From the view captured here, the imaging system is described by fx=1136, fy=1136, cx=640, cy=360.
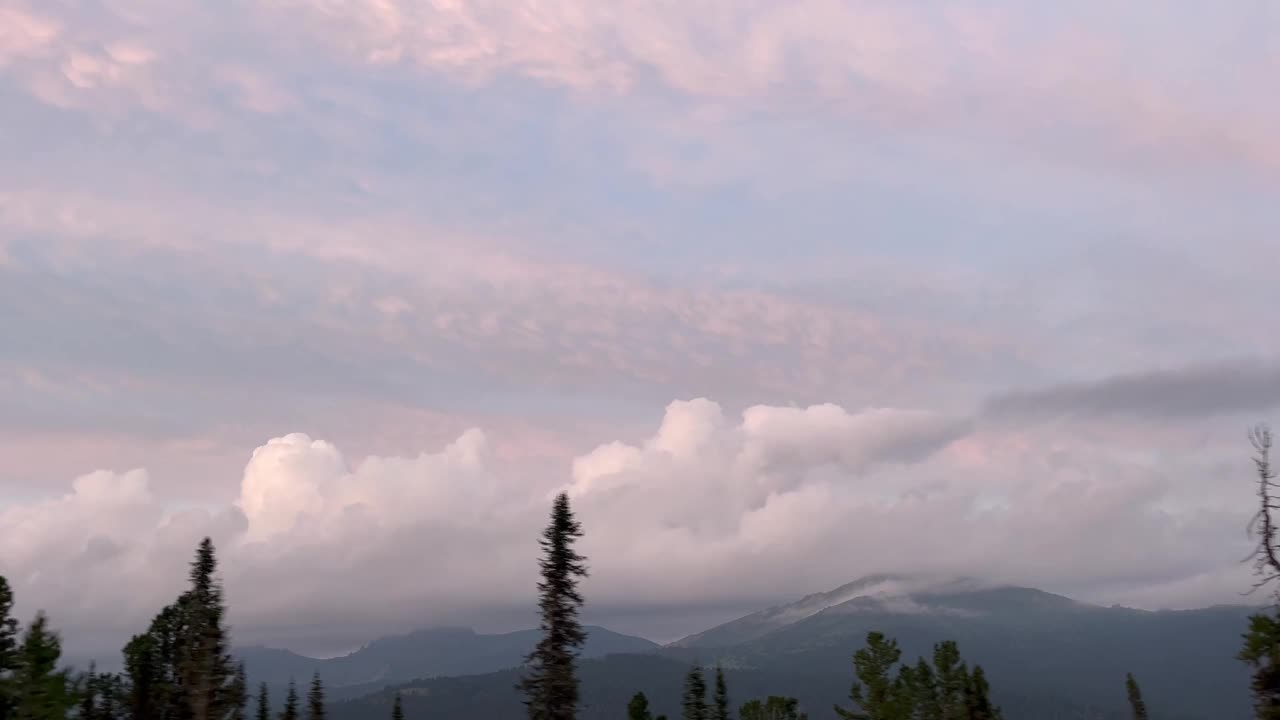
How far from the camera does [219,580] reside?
61625mm

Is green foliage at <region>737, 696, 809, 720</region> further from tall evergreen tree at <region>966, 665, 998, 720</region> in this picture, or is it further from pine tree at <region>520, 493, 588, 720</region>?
pine tree at <region>520, 493, 588, 720</region>

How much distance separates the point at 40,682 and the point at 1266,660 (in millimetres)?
51477

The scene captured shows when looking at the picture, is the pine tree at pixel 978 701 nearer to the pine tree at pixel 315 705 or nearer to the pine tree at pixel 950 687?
the pine tree at pixel 950 687

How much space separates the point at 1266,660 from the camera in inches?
1978

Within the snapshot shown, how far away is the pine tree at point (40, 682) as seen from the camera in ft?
143

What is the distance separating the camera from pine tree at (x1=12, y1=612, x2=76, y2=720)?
1719 inches

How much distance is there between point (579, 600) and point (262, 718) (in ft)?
175

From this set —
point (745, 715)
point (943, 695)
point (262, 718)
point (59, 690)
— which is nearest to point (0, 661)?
point (59, 690)

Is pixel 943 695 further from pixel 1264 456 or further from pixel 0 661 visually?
pixel 0 661

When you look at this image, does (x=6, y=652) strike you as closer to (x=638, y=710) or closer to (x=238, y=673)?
(x=238, y=673)

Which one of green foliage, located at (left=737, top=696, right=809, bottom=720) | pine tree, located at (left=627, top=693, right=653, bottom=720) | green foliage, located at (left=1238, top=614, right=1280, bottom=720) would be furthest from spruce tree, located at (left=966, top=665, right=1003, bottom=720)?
green foliage, located at (left=1238, top=614, right=1280, bottom=720)

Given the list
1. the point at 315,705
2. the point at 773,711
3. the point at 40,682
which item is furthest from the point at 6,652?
the point at 773,711

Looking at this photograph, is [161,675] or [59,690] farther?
[161,675]

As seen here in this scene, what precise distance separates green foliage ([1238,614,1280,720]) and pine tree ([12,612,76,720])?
1878 inches
